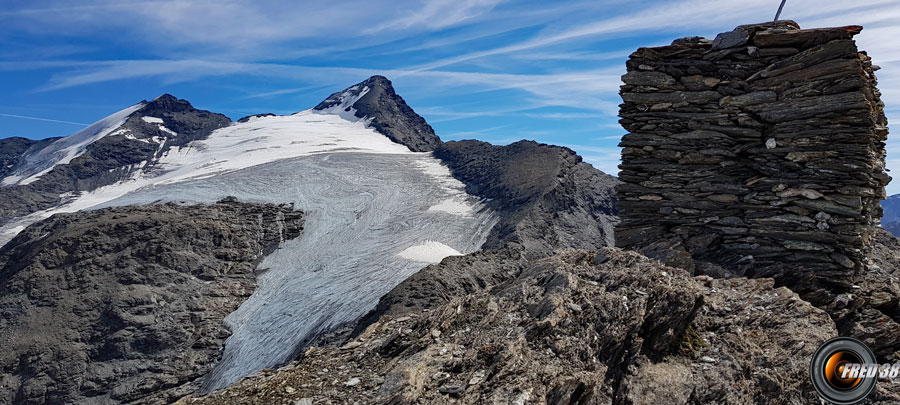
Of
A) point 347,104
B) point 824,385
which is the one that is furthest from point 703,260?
point 347,104

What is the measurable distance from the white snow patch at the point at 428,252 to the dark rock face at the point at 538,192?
3.54 meters

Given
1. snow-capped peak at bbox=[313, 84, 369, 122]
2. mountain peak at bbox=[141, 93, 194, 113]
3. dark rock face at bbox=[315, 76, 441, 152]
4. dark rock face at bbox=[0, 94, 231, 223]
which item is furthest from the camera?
snow-capped peak at bbox=[313, 84, 369, 122]

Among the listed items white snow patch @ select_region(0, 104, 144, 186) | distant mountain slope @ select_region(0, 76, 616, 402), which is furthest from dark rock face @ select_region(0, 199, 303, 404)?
white snow patch @ select_region(0, 104, 144, 186)

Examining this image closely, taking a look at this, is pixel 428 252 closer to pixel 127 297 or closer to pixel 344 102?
pixel 127 297

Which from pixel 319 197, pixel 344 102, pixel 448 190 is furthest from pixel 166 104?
pixel 448 190

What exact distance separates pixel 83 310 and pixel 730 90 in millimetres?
32049

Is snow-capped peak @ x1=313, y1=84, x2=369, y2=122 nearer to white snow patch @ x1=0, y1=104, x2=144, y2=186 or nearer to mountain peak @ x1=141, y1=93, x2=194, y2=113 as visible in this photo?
mountain peak @ x1=141, y1=93, x2=194, y2=113

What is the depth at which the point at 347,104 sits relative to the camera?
95.5m

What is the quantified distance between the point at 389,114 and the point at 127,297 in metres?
58.3

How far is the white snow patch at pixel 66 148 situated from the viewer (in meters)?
72.6

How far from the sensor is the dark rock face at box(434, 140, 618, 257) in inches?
1507

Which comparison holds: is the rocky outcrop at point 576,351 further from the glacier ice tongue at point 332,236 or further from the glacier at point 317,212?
the glacier at point 317,212

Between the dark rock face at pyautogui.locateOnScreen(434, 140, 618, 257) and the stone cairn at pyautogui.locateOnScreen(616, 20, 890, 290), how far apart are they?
21.7m

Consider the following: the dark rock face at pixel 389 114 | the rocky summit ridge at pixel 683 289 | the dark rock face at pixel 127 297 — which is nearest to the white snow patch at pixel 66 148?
the dark rock face at pixel 389 114
